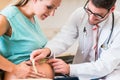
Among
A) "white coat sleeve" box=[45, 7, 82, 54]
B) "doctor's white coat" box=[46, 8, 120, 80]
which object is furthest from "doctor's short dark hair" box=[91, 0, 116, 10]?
"white coat sleeve" box=[45, 7, 82, 54]

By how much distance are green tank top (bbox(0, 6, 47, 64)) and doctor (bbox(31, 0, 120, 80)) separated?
0.08 metres

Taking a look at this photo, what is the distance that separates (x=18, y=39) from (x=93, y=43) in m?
0.64

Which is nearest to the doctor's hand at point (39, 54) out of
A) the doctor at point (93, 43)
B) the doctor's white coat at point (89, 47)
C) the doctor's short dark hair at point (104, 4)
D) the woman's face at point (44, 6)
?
the doctor at point (93, 43)

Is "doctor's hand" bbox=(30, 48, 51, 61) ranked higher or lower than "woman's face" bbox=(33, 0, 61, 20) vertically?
lower

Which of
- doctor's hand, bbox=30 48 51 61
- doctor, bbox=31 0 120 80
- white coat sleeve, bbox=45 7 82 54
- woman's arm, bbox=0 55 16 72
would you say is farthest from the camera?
white coat sleeve, bbox=45 7 82 54

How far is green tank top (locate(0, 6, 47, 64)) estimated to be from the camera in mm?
1564

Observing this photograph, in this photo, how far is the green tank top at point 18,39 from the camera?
1564 millimetres

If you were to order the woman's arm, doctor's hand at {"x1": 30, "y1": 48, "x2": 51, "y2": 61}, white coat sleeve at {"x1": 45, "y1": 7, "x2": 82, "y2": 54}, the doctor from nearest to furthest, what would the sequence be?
the woman's arm → doctor's hand at {"x1": 30, "y1": 48, "x2": 51, "y2": 61} → the doctor → white coat sleeve at {"x1": 45, "y1": 7, "x2": 82, "y2": 54}

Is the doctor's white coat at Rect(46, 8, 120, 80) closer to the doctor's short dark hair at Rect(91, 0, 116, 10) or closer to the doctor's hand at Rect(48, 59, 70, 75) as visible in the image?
the doctor's hand at Rect(48, 59, 70, 75)

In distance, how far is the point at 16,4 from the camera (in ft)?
5.49

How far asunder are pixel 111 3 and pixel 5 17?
741mm

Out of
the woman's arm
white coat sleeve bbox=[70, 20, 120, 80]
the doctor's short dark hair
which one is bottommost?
white coat sleeve bbox=[70, 20, 120, 80]

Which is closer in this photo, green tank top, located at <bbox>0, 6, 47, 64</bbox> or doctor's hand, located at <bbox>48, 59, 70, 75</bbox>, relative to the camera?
green tank top, located at <bbox>0, 6, 47, 64</bbox>

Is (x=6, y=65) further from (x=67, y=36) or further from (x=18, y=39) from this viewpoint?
(x=67, y=36)
